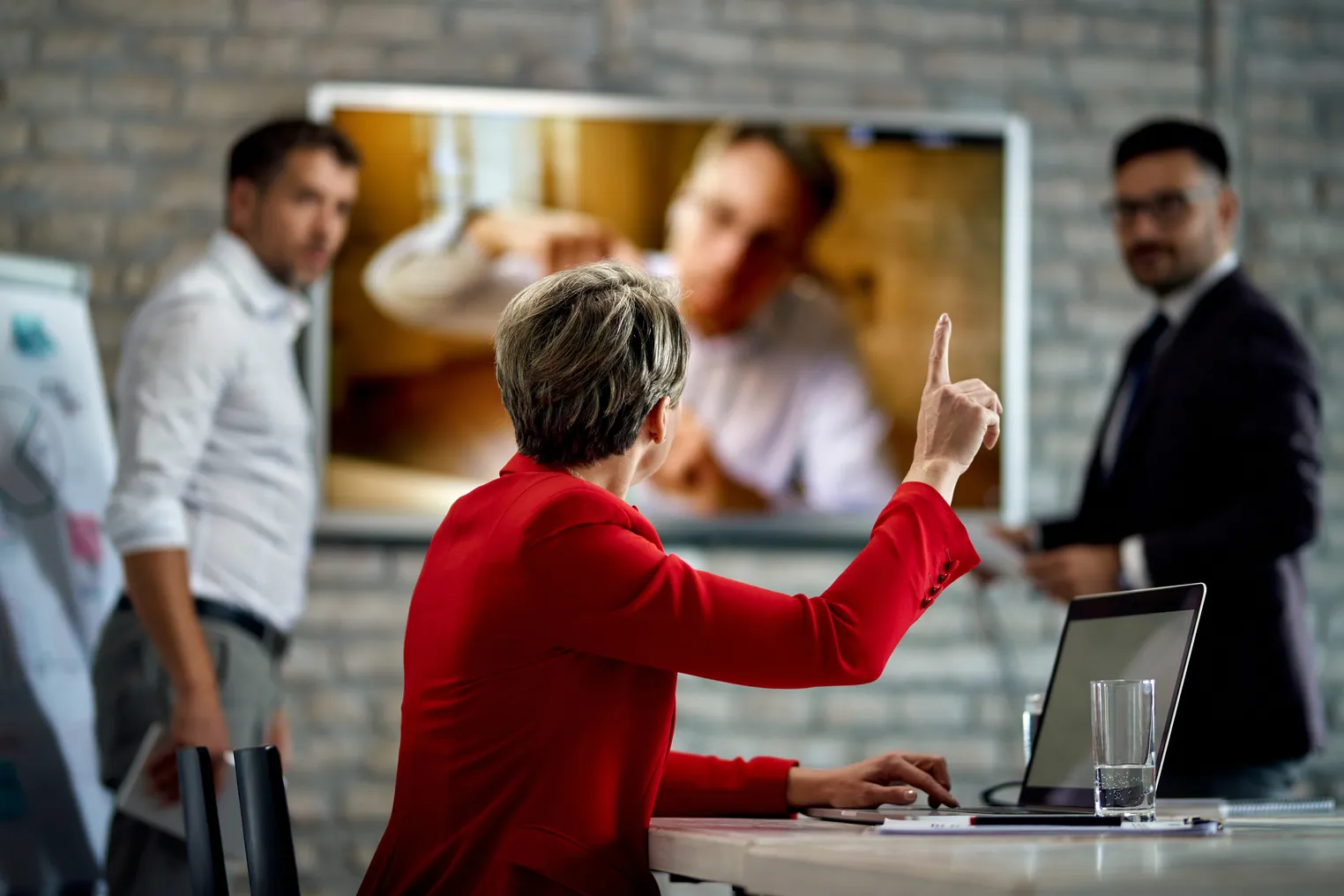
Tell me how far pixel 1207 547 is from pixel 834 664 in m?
1.17

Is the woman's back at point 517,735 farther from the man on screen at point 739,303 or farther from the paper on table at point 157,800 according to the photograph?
the man on screen at point 739,303

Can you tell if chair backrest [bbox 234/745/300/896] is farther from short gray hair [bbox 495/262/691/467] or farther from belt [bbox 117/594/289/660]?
belt [bbox 117/594/289/660]

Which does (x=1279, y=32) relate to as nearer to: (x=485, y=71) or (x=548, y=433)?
(x=485, y=71)

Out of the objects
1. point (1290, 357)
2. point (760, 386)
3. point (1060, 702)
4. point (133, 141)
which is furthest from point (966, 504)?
point (133, 141)

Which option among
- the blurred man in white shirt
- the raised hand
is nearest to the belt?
the blurred man in white shirt

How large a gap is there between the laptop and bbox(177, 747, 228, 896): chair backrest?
53 centimetres

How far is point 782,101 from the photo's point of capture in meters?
3.36

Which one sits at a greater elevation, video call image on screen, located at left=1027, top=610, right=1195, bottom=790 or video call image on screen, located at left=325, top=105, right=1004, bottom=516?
video call image on screen, located at left=325, top=105, right=1004, bottom=516

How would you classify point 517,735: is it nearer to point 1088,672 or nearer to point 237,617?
point 1088,672

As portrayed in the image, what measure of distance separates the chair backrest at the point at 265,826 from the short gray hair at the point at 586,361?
14.3 inches

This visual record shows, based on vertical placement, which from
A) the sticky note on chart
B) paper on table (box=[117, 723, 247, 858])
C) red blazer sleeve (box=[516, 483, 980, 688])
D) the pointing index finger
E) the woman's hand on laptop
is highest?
the sticky note on chart

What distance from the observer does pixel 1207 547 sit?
2.20 m

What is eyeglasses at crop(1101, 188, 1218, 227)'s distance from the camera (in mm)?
2557

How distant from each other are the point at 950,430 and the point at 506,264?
2.01m
